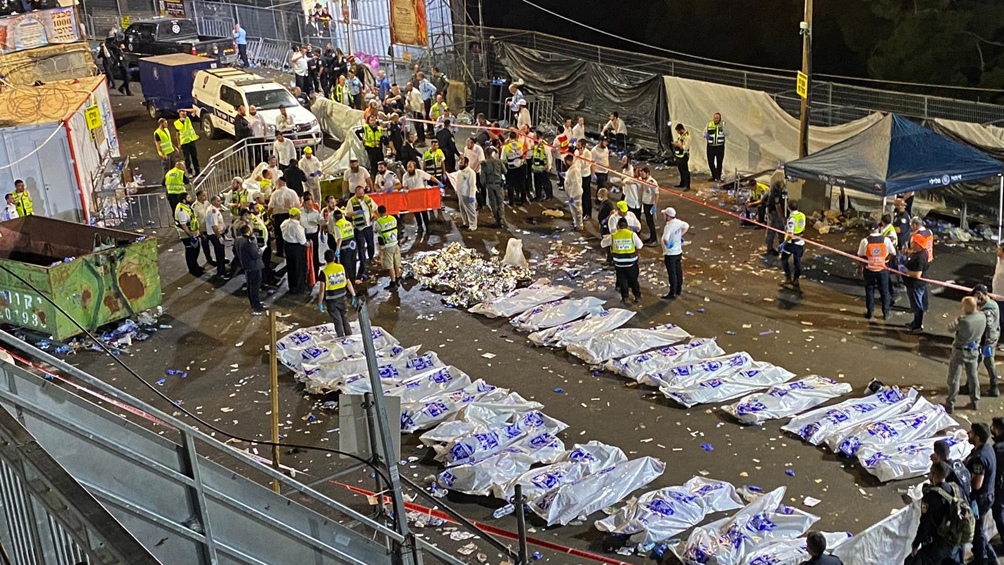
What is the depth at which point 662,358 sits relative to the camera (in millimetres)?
13906

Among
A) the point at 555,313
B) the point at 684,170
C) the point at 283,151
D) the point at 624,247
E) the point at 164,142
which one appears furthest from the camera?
the point at 164,142

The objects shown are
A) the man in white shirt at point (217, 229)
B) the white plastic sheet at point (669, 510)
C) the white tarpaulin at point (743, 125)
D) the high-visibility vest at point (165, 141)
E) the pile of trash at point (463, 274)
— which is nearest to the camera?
the white plastic sheet at point (669, 510)

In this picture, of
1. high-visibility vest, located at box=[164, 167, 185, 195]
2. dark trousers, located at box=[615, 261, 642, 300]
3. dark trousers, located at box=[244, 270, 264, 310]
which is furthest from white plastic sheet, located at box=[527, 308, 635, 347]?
high-visibility vest, located at box=[164, 167, 185, 195]

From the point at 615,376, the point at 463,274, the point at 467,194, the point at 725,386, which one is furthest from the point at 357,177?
the point at 725,386

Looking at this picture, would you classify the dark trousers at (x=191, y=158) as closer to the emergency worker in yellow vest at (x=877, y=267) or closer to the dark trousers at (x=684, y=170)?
the dark trousers at (x=684, y=170)

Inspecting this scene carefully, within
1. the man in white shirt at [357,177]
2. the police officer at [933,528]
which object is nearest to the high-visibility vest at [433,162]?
the man in white shirt at [357,177]

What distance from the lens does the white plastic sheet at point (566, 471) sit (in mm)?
10812

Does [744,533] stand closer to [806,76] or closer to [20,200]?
[806,76]

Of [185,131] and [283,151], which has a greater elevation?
[185,131]

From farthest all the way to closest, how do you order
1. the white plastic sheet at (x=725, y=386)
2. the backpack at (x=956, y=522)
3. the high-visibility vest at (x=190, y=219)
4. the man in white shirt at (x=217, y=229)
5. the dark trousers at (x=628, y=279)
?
the high-visibility vest at (x=190, y=219) → the man in white shirt at (x=217, y=229) → the dark trousers at (x=628, y=279) → the white plastic sheet at (x=725, y=386) → the backpack at (x=956, y=522)

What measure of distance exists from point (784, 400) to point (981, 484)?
347cm

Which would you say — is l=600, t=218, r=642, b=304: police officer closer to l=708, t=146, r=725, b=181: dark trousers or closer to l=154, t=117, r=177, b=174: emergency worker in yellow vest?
l=708, t=146, r=725, b=181: dark trousers

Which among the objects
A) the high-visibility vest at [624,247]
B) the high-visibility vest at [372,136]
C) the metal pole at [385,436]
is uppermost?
the metal pole at [385,436]

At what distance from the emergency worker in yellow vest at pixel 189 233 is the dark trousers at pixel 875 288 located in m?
11.3
